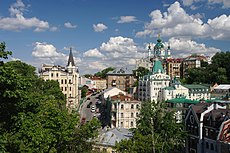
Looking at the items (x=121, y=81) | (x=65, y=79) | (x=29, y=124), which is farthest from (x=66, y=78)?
(x=29, y=124)

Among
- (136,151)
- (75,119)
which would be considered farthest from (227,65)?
(75,119)

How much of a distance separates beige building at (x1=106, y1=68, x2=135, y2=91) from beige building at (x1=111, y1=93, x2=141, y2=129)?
202ft

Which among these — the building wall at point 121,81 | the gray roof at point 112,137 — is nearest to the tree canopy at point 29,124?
the gray roof at point 112,137

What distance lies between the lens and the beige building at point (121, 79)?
385ft

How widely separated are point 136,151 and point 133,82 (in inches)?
3532

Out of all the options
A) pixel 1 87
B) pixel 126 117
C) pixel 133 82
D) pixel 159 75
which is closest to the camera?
pixel 1 87

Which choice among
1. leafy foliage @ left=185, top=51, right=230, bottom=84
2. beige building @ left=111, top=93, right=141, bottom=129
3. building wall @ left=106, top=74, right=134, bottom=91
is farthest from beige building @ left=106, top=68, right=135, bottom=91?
beige building @ left=111, top=93, right=141, bottom=129

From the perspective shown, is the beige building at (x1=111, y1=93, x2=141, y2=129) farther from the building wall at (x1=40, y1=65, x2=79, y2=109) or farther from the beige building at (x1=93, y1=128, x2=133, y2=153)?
the building wall at (x1=40, y1=65, x2=79, y2=109)

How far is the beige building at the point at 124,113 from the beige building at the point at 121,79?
61538 mm

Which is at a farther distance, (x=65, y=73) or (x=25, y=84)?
(x=65, y=73)

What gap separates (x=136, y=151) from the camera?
1092 inches

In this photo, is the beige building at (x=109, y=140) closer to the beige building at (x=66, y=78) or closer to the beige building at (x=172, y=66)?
the beige building at (x=66, y=78)

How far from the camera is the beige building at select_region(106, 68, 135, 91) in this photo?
117500 mm

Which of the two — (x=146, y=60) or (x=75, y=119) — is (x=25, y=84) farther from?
(x=146, y=60)
